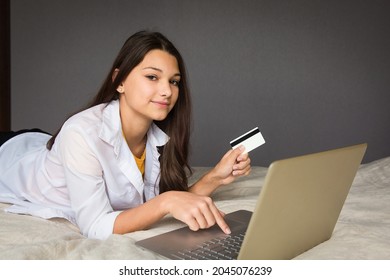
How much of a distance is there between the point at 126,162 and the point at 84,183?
0.62 feet

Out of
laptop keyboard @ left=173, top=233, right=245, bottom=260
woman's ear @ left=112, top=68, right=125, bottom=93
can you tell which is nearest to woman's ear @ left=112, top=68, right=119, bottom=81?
woman's ear @ left=112, top=68, right=125, bottom=93

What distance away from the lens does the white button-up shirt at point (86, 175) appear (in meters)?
1.21

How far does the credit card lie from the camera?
111cm

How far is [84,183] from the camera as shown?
121 centimetres

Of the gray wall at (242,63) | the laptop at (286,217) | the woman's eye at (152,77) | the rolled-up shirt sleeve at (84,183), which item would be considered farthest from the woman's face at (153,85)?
the gray wall at (242,63)

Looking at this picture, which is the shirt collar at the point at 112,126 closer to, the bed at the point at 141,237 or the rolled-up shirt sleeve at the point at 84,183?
the rolled-up shirt sleeve at the point at 84,183

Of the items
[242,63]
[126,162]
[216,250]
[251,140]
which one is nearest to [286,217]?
[216,250]

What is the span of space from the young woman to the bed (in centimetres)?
7

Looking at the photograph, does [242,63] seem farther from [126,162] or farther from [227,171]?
[126,162]

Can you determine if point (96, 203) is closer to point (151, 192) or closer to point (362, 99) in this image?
point (151, 192)

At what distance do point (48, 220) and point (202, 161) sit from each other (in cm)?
246

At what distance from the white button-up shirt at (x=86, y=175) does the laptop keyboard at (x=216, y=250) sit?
0.29 m

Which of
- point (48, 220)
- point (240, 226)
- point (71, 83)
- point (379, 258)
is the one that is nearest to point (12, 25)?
point (71, 83)

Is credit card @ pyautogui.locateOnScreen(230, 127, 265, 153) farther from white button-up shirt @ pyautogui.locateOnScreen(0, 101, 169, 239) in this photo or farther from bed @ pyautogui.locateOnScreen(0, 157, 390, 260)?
white button-up shirt @ pyautogui.locateOnScreen(0, 101, 169, 239)
